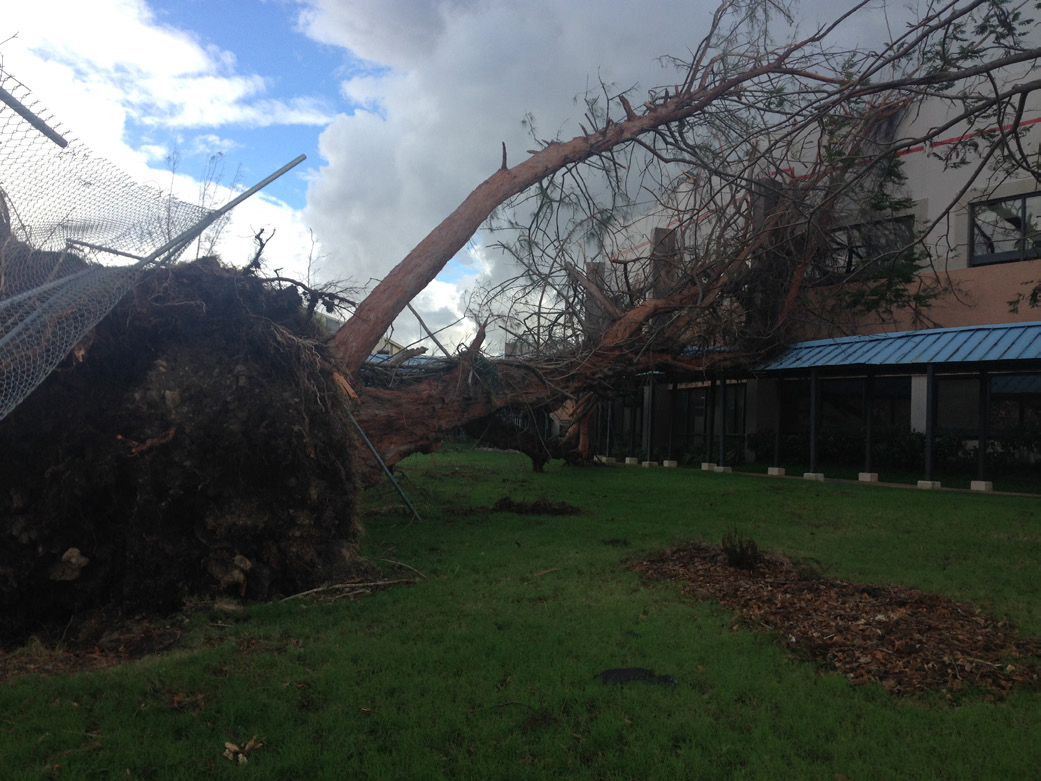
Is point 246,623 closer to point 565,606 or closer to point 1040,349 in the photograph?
point 565,606

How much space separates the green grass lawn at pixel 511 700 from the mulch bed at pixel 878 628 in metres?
0.21

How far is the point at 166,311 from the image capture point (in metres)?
6.15

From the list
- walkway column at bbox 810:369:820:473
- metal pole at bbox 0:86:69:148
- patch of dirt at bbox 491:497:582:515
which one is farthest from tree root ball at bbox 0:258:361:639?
walkway column at bbox 810:369:820:473

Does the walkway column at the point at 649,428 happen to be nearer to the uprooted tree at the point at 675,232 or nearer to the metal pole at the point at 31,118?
the uprooted tree at the point at 675,232

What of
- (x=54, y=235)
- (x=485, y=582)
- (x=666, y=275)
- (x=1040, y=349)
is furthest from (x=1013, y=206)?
(x=54, y=235)

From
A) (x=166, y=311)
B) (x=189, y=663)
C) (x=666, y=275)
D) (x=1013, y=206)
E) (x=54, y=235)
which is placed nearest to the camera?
(x=189, y=663)

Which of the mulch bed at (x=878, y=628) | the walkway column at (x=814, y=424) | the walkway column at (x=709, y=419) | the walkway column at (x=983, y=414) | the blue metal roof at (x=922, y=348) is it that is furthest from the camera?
the walkway column at (x=709, y=419)

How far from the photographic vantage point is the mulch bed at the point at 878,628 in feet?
14.1

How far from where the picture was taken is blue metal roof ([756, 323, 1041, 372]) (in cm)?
1323

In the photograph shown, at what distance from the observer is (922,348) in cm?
1462

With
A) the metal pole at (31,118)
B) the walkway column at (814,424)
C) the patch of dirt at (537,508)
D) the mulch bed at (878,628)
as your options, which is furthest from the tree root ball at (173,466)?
the walkway column at (814,424)

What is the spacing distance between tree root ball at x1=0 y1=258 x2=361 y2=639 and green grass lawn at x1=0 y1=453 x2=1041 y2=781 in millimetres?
615

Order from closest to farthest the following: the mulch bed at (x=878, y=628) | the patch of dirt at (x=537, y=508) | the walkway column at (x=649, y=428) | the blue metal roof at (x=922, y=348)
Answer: the mulch bed at (x=878, y=628)
the patch of dirt at (x=537, y=508)
the blue metal roof at (x=922, y=348)
the walkway column at (x=649, y=428)

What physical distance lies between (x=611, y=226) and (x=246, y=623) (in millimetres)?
9800
